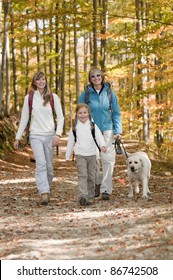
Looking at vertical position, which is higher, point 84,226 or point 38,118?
point 38,118

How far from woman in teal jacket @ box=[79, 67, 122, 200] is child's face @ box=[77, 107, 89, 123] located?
0.32m

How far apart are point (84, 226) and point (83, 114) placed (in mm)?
2189

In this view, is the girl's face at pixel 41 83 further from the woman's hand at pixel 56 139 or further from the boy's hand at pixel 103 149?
the boy's hand at pixel 103 149

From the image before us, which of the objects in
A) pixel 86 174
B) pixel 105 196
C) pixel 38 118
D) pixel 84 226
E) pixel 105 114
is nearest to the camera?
pixel 84 226

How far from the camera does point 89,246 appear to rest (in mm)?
5168

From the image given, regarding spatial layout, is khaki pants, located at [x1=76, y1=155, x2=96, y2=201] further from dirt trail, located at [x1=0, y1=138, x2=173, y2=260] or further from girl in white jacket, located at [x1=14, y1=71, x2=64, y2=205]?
girl in white jacket, located at [x1=14, y1=71, x2=64, y2=205]

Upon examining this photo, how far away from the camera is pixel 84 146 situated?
7.89m

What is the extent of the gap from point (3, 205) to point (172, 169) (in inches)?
274

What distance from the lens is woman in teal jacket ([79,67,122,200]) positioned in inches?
319

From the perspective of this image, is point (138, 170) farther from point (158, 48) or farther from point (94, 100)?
point (158, 48)

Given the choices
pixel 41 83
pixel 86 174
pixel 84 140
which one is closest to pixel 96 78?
pixel 41 83

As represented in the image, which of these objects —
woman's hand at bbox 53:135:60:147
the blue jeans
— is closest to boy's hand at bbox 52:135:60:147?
woman's hand at bbox 53:135:60:147

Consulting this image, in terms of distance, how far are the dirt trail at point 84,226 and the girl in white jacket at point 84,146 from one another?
0.37 metres

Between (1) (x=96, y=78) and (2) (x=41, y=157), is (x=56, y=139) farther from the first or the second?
(1) (x=96, y=78)
